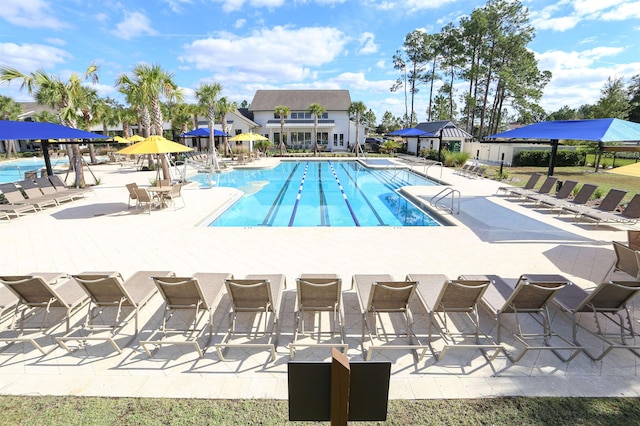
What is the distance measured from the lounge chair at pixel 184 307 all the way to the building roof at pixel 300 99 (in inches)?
1601

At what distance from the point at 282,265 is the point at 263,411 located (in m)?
3.46

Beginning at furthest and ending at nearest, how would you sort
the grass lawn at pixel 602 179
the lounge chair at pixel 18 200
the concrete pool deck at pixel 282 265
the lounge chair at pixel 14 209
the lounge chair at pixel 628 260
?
the grass lawn at pixel 602 179, the lounge chair at pixel 18 200, the lounge chair at pixel 14 209, the lounge chair at pixel 628 260, the concrete pool deck at pixel 282 265

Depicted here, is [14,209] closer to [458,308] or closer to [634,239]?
[458,308]

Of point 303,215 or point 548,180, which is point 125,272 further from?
point 548,180

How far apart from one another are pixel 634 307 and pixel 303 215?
913 centimetres

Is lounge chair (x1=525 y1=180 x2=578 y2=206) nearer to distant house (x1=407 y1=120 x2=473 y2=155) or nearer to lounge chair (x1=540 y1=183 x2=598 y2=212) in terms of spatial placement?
lounge chair (x1=540 y1=183 x2=598 y2=212)

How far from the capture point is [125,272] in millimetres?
6164

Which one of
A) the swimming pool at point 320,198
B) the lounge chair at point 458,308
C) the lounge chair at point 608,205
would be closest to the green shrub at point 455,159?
the swimming pool at point 320,198

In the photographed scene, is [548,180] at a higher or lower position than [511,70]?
lower

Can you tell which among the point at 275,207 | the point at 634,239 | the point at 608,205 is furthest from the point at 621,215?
the point at 275,207

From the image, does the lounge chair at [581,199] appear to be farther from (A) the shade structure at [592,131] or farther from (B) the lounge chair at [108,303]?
(B) the lounge chair at [108,303]

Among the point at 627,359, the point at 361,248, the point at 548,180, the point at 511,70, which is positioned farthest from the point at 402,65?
the point at 627,359

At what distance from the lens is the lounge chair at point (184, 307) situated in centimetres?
398

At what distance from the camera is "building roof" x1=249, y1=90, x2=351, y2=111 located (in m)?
43.0
